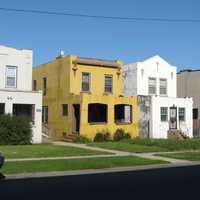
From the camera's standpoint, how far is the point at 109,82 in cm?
3959

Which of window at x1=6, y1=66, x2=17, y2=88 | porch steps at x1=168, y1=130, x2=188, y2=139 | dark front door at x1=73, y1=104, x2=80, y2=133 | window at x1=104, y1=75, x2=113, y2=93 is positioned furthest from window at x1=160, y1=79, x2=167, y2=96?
window at x1=6, y1=66, x2=17, y2=88

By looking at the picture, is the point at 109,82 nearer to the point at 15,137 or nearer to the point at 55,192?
the point at 15,137

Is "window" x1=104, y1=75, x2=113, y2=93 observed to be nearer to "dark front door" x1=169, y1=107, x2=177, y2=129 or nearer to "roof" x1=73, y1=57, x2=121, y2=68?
"roof" x1=73, y1=57, x2=121, y2=68

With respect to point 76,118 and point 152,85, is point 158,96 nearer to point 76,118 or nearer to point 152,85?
point 152,85

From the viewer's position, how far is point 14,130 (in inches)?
1201

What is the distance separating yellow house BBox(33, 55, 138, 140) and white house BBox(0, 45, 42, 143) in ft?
12.8

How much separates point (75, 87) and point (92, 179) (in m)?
23.0

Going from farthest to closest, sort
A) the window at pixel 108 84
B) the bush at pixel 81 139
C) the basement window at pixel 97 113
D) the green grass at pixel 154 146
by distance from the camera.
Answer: the basement window at pixel 97 113
the window at pixel 108 84
the bush at pixel 81 139
the green grass at pixel 154 146

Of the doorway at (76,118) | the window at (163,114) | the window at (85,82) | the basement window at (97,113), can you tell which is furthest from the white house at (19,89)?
the window at (163,114)

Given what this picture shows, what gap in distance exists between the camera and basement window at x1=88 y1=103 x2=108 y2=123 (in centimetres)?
3956

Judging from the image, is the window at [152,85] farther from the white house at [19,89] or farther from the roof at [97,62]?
the white house at [19,89]

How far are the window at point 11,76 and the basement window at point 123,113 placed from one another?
9837mm

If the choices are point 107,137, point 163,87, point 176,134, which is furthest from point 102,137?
point 163,87

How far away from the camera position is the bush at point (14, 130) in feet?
99.2
